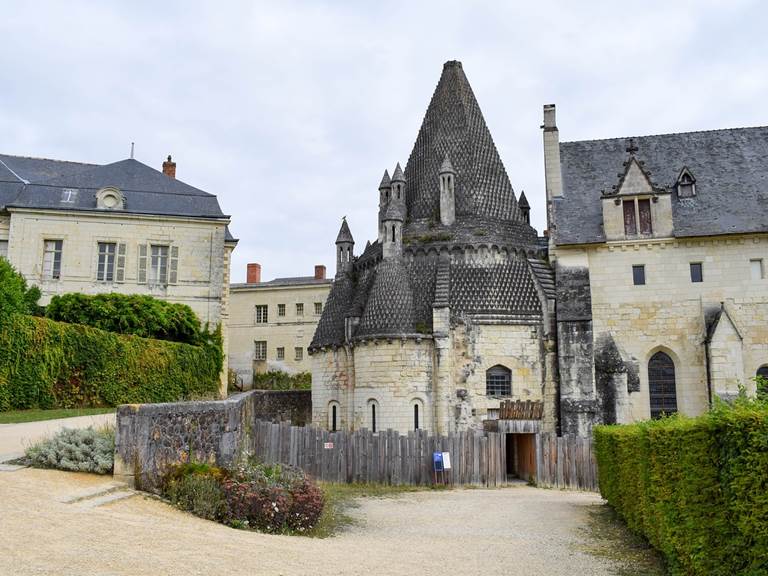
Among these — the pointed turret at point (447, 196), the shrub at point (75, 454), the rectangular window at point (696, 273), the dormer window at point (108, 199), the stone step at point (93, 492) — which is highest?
the dormer window at point (108, 199)

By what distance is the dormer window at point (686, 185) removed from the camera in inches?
1099

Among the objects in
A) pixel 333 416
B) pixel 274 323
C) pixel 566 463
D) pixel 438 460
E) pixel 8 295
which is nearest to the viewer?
pixel 8 295

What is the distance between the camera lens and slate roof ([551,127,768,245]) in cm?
2672

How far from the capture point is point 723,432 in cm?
694

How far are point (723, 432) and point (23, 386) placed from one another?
18243 mm

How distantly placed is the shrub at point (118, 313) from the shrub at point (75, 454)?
1724 centimetres

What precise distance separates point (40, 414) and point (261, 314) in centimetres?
3574

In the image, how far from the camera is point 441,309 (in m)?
25.2

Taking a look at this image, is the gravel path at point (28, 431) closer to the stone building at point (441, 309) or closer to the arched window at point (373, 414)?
the arched window at point (373, 414)

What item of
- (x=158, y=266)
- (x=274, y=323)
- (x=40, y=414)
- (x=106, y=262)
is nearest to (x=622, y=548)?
(x=40, y=414)

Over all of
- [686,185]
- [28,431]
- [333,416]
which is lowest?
[28,431]

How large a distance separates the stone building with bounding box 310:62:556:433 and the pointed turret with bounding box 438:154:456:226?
0.04 meters

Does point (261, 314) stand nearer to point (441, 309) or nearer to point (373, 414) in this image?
point (373, 414)

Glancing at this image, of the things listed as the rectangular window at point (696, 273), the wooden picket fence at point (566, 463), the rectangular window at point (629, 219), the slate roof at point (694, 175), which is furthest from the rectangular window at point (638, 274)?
the wooden picket fence at point (566, 463)
